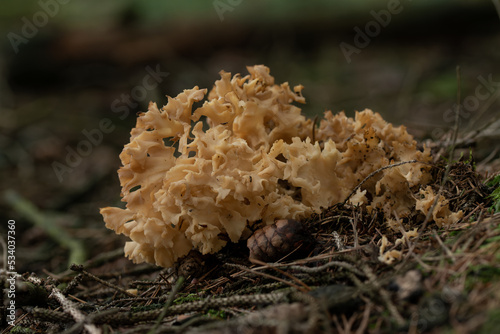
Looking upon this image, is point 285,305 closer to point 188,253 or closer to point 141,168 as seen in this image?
point 188,253

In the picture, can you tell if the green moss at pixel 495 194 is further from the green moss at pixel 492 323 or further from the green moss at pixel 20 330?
the green moss at pixel 20 330
